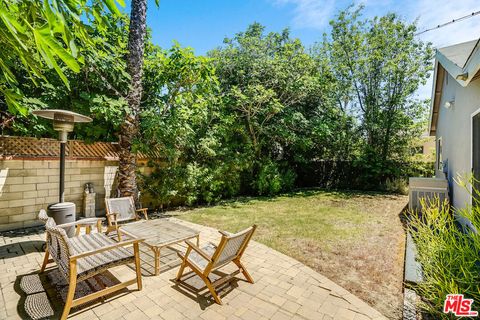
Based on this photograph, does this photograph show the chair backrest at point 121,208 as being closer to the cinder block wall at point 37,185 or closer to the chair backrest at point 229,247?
the cinder block wall at point 37,185

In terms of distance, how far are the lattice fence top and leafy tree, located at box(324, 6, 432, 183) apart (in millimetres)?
13675

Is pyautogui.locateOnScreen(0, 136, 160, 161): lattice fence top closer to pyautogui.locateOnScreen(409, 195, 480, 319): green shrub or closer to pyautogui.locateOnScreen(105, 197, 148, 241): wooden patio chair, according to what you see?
pyautogui.locateOnScreen(105, 197, 148, 241): wooden patio chair

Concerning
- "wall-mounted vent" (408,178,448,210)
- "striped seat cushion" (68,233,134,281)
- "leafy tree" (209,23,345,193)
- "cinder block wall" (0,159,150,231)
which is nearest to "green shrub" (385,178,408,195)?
"leafy tree" (209,23,345,193)

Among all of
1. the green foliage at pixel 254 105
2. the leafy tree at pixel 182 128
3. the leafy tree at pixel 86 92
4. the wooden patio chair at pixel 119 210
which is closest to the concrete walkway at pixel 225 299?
the wooden patio chair at pixel 119 210

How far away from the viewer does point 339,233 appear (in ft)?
21.5

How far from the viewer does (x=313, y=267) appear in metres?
4.56

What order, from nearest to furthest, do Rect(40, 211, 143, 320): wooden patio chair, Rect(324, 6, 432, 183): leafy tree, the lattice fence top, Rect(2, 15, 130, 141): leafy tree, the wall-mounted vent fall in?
Rect(40, 211, 143, 320): wooden patio chair, the lattice fence top, Rect(2, 15, 130, 141): leafy tree, the wall-mounted vent, Rect(324, 6, 432, 183): leafy tree

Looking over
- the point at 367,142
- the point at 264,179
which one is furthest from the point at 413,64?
the point at 264,179

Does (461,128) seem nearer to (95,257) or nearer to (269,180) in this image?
(269,180)

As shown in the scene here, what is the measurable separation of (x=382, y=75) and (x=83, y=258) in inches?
687

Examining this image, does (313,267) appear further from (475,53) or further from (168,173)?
(168,173)

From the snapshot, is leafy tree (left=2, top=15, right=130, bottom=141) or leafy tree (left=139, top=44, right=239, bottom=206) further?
leafy tree (left=139, top=44, right=239, bottom=206)

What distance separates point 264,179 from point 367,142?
26.3ft

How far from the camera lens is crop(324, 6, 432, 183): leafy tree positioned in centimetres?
1465
